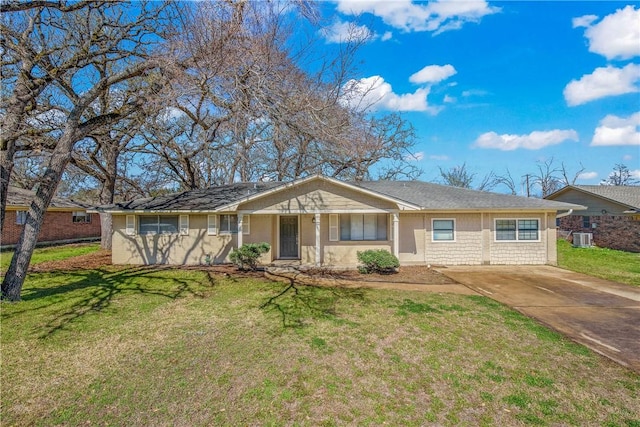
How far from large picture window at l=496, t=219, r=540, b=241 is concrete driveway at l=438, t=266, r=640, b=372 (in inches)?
54.3

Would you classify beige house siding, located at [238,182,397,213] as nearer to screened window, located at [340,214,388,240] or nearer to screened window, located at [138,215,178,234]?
screened window, located at [340,214,388,240]

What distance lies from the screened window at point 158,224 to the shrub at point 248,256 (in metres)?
3.38

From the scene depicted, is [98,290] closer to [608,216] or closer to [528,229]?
[528,229]

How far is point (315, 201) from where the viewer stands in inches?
488

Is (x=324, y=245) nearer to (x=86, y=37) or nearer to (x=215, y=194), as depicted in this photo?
(x=215, y=194)

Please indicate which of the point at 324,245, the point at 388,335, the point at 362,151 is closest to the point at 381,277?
the point at 324,245

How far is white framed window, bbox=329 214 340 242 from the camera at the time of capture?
1298 cm

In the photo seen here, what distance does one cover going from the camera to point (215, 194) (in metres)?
15.0

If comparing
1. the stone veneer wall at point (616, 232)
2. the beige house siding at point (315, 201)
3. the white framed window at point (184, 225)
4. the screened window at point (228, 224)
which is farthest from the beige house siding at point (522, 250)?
the white framed window at point (184, 225)

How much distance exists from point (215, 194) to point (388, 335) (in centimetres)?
1160

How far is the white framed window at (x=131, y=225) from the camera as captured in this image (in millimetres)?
13289

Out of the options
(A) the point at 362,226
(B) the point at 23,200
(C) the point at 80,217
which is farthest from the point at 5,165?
(C) the point at 80,217

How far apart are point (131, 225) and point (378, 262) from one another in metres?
10.2

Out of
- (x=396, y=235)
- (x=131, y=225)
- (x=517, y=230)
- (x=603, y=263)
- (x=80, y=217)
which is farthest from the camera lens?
(x=80, y=217)
